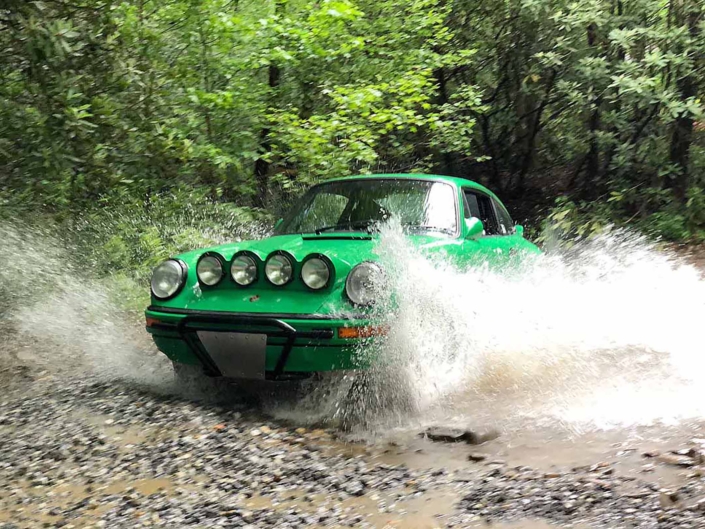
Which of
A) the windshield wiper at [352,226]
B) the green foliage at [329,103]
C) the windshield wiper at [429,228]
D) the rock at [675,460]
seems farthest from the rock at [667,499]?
the green foliage at [329,103]

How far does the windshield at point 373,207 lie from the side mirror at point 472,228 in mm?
104

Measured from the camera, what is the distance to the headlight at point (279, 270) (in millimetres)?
4422

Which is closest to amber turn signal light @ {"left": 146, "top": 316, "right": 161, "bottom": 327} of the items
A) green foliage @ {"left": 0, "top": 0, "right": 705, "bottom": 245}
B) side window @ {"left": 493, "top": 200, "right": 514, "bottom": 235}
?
green foliage @ {"left": 0, "top": 0, "right": 705, "bottom": 245}

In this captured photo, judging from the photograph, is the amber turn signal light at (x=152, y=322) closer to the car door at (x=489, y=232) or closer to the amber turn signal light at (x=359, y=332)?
the amber turn signal light at (x=359, y=332)

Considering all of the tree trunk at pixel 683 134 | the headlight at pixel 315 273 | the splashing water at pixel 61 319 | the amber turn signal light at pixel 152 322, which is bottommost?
the splashing water at pixel 61 319

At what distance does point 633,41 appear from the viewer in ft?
37.0

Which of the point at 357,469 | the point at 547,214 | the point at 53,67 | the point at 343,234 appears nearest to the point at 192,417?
the point at 357,469

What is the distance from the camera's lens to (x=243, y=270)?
4.53 m

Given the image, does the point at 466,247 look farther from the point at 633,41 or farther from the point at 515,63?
the point at 515,63

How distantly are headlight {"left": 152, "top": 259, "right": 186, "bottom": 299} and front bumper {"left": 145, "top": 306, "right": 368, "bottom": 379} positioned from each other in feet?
1.01

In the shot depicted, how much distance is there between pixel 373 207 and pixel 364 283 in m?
1.44

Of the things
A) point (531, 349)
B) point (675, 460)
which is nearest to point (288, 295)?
point (531, 349)

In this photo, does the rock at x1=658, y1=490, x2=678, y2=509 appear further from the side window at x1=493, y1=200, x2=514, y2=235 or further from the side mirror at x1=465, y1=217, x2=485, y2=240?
the side window at x1=493, y1=200, x2=514, y2=235

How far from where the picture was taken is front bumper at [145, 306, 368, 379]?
4164 mm
